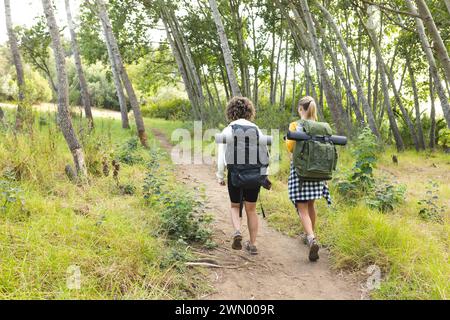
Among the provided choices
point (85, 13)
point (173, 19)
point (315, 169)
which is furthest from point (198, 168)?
point (85, 13)

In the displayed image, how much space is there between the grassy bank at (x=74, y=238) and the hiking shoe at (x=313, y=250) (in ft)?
4.23

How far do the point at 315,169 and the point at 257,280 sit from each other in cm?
131

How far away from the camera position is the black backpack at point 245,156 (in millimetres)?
3705

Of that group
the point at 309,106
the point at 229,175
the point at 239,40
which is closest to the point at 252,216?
the point at 229,175

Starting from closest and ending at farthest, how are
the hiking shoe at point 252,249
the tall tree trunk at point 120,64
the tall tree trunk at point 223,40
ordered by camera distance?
the hiking shoe at point 252,249 < the tall tree trunk at point 223,40 < the tall tree trunk at point 120,64

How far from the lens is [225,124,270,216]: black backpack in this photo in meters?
3.71

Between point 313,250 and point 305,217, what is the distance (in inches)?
15.1

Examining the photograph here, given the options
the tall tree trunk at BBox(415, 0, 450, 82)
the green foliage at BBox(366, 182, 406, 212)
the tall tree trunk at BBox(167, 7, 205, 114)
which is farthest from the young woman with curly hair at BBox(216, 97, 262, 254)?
the tall tree trunk at BBox(167, 7, 205, 114)

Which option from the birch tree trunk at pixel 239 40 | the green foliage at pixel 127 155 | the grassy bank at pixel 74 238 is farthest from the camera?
the birch tree trunk at pixel 239 40

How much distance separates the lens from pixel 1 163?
15.3 feet

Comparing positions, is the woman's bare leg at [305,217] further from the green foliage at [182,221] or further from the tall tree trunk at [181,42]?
the tall tree trunk at [181,42]

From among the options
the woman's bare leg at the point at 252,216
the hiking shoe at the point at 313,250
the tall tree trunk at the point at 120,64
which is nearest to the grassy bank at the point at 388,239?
the hiking shoe at the point at 313,250
